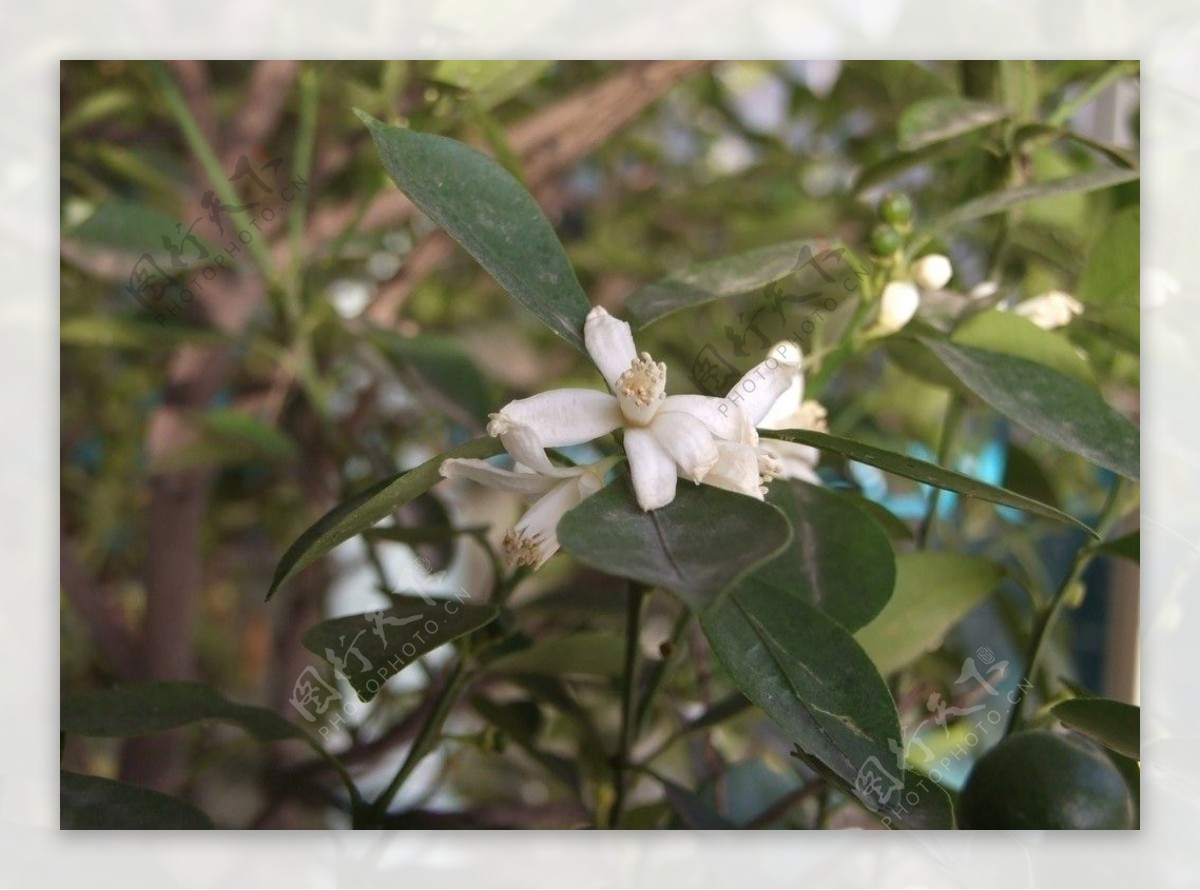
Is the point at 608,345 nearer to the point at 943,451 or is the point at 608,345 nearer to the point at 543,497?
the point at 543,497

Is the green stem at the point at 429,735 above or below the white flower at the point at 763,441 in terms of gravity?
below

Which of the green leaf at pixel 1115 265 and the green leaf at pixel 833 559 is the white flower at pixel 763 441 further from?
the green leaf at pixel 1115 265

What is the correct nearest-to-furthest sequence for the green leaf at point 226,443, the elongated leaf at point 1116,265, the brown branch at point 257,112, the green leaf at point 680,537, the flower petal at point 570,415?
the green leaf at point 680,537 → the flower petal at point 570,415 → the elongated leaf at point 1116,265 → the green leaf at point 226,443 → the brown branch at point 257,112

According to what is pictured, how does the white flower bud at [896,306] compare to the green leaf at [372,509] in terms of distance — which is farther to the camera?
the white flower bud at [896,306]

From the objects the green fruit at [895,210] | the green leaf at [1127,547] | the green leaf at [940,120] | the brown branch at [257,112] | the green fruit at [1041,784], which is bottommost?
the green fruit at [1041,784]

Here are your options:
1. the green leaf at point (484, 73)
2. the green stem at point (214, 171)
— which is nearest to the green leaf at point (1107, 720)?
the green leaf at point (484, 73)

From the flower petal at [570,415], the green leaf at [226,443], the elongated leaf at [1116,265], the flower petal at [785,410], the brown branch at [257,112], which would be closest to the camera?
the flower petal at [570,415]
